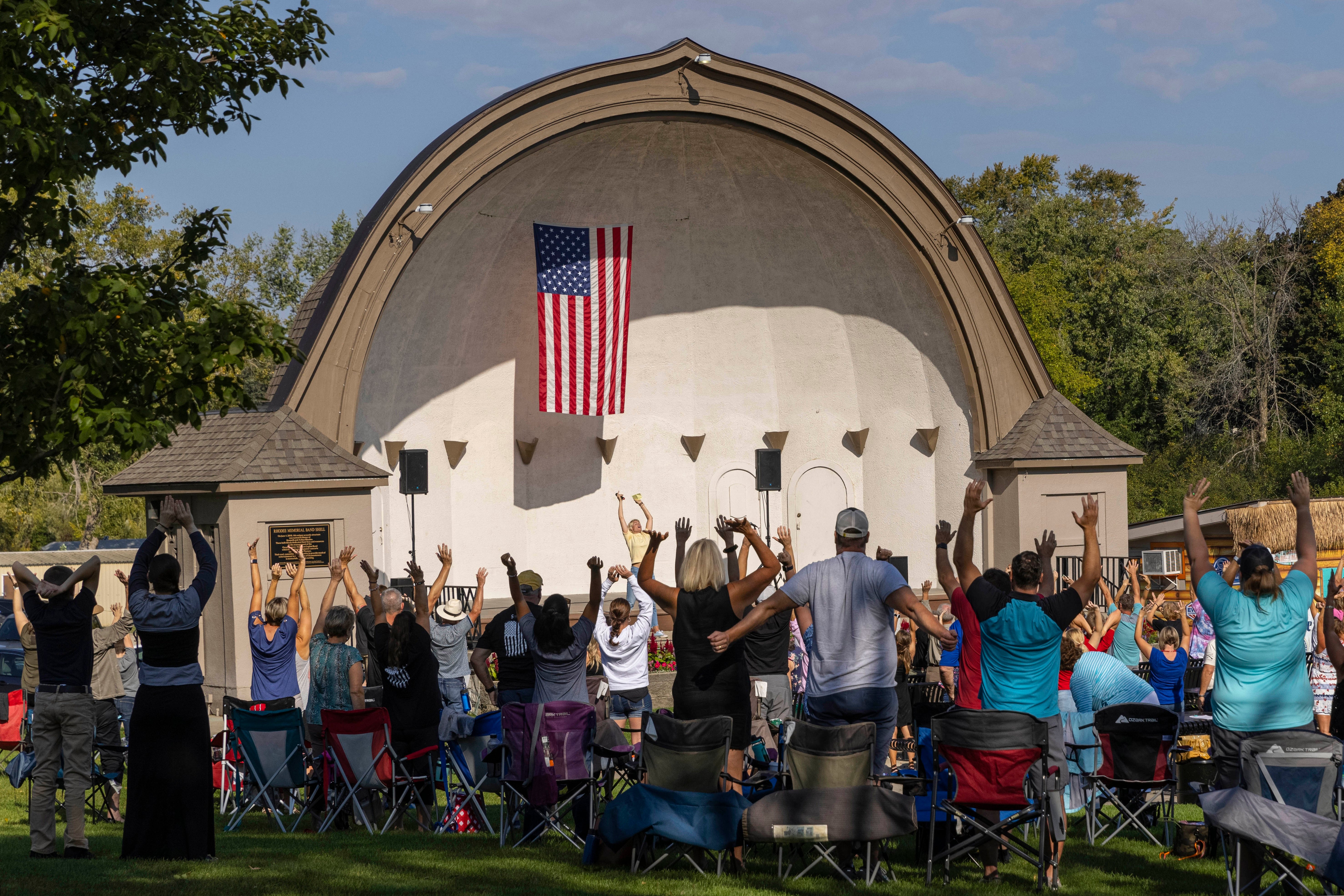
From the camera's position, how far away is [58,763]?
7484 mm

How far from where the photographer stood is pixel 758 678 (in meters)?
10.0

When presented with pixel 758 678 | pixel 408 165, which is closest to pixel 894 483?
pixel 408 165

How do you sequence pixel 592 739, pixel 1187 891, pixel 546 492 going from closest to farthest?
pixel 1187 891 < pixel 592 739 < pixel 546 492

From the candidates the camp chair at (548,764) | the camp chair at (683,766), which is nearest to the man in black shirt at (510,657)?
the camp chair at (548,764)

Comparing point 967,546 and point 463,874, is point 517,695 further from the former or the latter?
point 967,546

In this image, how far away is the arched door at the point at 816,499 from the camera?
23594 millimetres

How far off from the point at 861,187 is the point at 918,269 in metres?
1.73

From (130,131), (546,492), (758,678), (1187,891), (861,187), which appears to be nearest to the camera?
(1187,891)

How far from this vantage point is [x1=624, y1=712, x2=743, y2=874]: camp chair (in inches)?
277

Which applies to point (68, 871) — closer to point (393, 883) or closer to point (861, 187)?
point (393, 883)

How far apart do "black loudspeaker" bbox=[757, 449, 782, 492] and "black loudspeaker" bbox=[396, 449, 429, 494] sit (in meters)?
5.75

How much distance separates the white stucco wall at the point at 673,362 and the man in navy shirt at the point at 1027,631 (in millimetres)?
14068

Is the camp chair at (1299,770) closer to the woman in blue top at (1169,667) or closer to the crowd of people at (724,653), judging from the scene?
the crowd of people at (724,653)

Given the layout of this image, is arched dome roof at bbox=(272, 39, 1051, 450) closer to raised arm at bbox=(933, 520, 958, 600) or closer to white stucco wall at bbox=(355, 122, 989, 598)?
white stucco wall at bbox=(355, 122, 989, 598)
